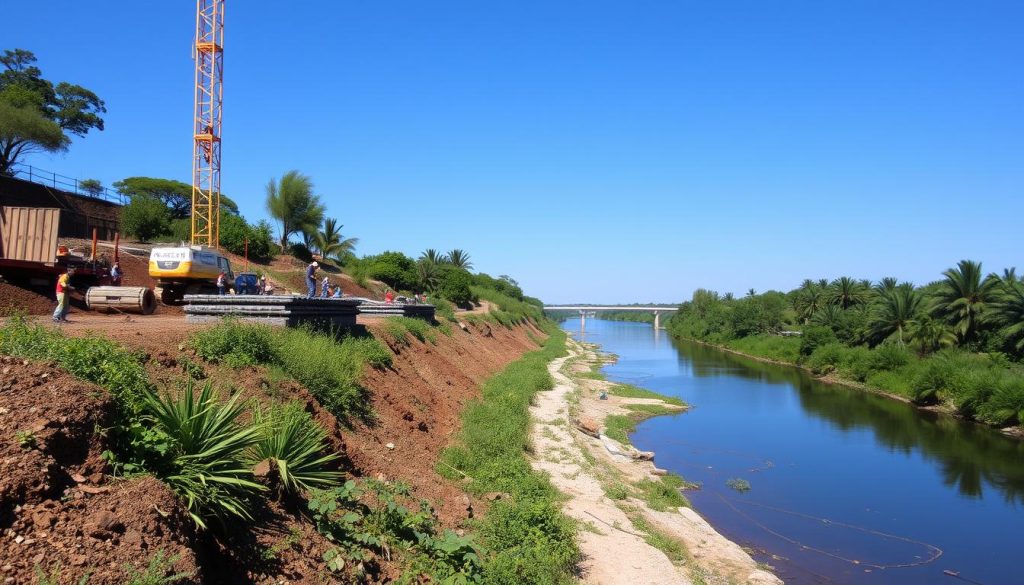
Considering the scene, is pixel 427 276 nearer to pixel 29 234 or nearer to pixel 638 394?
pixel 638 394

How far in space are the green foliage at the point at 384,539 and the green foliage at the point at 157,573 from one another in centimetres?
197

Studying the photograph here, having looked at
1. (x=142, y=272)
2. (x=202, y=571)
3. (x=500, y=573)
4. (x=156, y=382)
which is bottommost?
(x=500, y=573)

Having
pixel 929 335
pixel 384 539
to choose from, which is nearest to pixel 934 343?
pixel 929 335

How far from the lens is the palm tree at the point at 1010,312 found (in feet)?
121

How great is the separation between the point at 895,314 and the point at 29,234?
53539 mm

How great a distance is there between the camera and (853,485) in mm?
20719

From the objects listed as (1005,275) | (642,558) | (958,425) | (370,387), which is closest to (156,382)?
(370,387)

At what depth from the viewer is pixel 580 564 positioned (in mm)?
10133

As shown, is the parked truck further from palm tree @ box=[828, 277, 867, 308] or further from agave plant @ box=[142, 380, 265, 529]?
palm tree @ box=[828, 277, 867, 308]

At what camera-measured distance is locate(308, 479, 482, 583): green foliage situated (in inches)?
266

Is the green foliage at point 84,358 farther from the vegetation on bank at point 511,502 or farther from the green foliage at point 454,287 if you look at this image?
the green foliage at point 454,287

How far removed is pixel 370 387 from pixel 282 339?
2.61 metres

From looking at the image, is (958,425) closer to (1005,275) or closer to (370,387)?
(1005,275)

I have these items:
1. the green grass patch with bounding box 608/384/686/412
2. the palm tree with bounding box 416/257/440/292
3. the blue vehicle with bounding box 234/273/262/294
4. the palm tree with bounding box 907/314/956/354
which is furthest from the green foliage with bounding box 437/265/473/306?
the palm tree with bounding box 907/314/956/354
